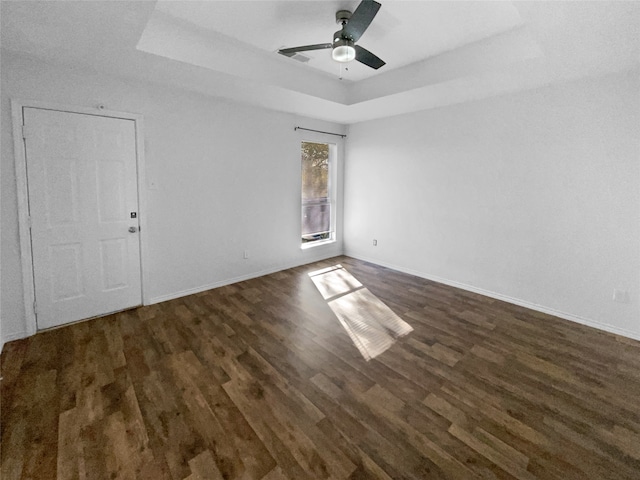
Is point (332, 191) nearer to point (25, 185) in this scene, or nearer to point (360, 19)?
point (360, 19)

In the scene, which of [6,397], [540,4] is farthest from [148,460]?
[540,4]

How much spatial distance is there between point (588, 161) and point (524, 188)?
62 centimetres

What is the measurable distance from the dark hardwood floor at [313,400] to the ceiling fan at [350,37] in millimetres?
2578

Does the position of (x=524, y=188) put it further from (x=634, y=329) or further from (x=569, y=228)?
(x=634, y=329)

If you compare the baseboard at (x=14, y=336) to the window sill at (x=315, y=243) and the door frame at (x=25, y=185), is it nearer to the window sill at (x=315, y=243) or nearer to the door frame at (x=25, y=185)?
the door frame at (x=25, y=185)

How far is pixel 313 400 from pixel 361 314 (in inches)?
58.3

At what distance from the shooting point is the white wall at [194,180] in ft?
8.98

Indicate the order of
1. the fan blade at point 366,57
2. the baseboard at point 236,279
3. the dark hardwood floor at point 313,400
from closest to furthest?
the dark hardwood floor at point 313,400, the fan blade at point 366,57, the baseboard at point 236,279

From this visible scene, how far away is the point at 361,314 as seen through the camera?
3.42 meters

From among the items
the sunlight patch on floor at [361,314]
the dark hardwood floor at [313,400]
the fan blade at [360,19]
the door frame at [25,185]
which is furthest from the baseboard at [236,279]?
the fan blade at [360,19]

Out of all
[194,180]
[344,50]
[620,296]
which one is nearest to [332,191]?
[194,180]

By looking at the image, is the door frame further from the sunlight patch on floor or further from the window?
the sunlight patch on floor

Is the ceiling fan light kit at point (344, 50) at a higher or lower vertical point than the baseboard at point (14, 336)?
higher

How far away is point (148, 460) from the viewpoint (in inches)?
62.5
